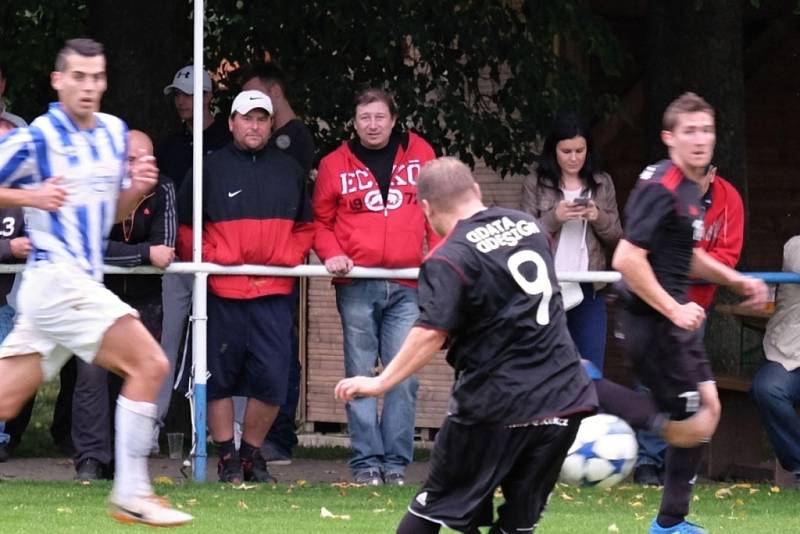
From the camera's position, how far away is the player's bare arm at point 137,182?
27.1 feet

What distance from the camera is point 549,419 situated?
23.1 ft

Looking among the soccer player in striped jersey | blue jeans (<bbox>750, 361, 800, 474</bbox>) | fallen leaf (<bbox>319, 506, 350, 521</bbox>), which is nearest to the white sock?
the soccer player in striped jersey

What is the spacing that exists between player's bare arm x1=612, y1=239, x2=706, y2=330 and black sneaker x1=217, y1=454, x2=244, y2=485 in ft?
12.0

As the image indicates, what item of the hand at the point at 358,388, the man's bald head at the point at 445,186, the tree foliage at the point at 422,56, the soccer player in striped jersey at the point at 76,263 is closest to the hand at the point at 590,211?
the tree foliage at the point at 422,56

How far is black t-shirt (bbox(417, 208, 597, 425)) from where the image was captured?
6918 millimetres

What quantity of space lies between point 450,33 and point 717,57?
201 cm

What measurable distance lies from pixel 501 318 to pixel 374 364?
4398mm

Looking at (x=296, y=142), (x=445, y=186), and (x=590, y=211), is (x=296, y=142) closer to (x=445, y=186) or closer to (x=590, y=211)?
(x=590, y=211)

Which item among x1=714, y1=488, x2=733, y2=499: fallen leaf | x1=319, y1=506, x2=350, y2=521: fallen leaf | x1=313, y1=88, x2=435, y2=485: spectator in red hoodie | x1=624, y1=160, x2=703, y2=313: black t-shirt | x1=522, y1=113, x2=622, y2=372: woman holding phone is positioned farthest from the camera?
x1=522, y1=113, x2=622, y2=372: woman holding phone

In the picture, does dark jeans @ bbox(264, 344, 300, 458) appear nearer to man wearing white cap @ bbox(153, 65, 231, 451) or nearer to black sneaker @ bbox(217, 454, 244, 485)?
man wearing white cap @ bbox(153, 65, 231, 451)

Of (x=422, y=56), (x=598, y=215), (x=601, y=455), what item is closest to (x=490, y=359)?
(x=601, y=455)

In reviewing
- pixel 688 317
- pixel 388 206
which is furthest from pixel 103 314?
pixel 388 206

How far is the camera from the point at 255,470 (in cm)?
1125

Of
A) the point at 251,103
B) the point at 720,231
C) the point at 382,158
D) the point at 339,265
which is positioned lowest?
the point at 339,265
